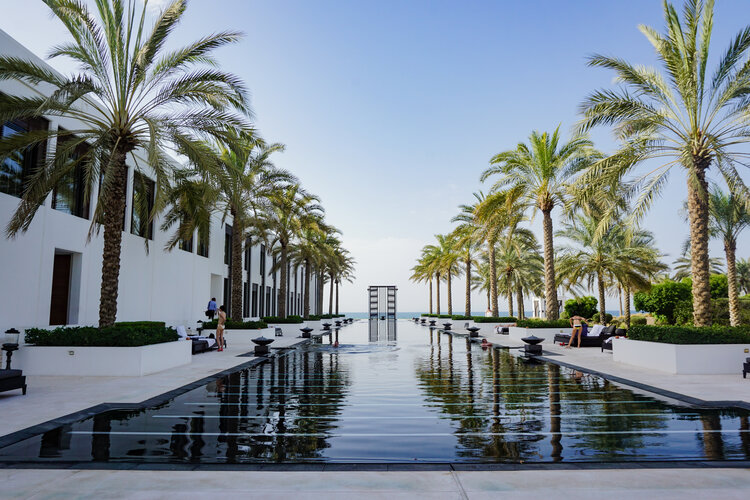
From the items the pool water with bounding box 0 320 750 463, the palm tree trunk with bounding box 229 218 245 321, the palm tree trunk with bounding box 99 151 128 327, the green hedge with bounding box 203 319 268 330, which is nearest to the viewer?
the pool water with bounding box 0 320 750 463

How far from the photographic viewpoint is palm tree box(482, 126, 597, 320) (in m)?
22.9

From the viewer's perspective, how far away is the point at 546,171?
23.0m

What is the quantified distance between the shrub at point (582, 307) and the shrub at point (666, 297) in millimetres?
11343

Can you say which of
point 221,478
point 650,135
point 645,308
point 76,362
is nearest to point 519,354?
point 650,135

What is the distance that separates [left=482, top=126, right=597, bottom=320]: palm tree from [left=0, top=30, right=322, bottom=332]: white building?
624 inches

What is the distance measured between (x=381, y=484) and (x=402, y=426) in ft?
7.99

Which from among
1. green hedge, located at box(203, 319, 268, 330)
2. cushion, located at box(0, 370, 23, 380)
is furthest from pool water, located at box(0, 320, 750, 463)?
green hedge, located at box(203, 319, 268, 330)

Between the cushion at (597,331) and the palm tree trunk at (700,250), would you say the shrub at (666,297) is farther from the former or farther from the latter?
the palm tree trunk at (700,250)

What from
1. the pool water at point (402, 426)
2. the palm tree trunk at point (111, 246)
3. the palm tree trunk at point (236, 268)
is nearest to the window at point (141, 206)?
the palm tree trunk at point (111, 246)

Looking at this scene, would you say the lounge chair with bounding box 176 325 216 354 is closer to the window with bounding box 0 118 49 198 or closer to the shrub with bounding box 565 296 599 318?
the window with bounding box 0 118 49 198

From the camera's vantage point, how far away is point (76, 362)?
11.9 meters

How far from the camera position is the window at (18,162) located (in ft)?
50.4

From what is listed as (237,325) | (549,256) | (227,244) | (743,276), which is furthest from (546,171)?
(743,276)

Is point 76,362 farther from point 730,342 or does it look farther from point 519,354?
point 730,342
